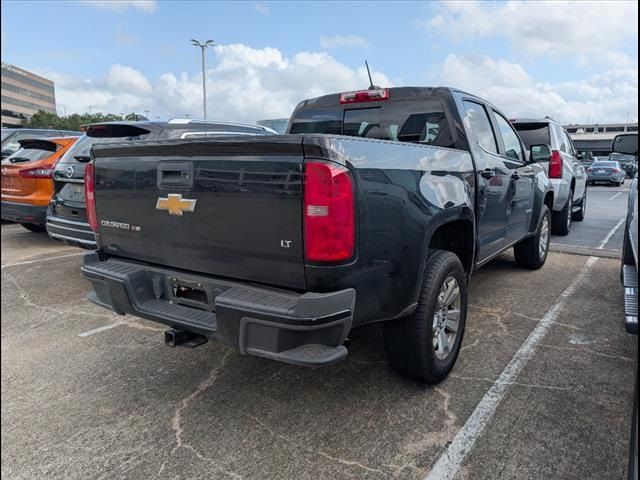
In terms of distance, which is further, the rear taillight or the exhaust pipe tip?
the rear taillight

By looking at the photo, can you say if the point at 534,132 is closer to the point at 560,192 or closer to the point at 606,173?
the point at 560,192

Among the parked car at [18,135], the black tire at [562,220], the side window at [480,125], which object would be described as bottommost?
the black tire at [562,220]

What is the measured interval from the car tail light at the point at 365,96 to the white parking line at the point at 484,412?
225cm

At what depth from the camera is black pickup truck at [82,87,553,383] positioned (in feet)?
7.71

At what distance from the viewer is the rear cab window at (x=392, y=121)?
12.8ft

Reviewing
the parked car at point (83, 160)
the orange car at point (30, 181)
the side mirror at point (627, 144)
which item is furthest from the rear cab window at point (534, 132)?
the orange car at point (30, 181)

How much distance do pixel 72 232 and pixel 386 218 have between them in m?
4.26

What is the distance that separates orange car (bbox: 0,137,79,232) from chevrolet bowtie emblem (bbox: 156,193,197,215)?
5.43 metres

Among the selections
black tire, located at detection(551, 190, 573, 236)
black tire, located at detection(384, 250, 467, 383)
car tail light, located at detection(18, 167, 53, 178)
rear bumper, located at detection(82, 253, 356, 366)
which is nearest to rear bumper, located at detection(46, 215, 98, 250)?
car tail light, located at detection(18, 167, 53, 178)

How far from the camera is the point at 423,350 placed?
9.77 feet

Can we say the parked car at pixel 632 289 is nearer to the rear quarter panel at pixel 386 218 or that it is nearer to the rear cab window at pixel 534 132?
the rear quarter panel at pixel 386 218

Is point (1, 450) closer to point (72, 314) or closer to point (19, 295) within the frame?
point (72, 314)

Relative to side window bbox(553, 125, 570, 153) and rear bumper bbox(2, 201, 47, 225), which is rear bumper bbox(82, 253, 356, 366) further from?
side window bbox(553, 125, 570, 153)

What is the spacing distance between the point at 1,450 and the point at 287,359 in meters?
1.58
